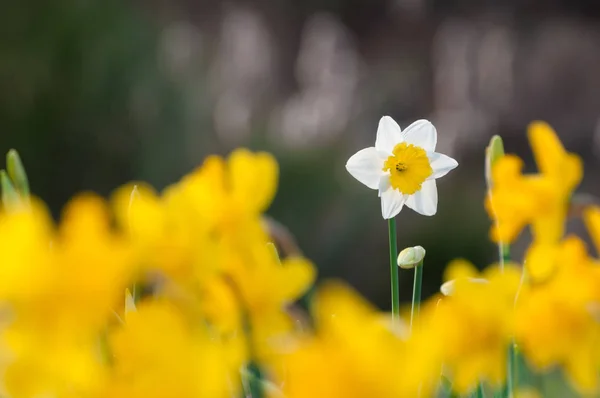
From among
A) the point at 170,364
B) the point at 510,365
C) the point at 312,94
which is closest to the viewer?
the point at 170,364

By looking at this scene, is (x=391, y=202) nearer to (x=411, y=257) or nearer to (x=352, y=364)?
(x=411, y=257)

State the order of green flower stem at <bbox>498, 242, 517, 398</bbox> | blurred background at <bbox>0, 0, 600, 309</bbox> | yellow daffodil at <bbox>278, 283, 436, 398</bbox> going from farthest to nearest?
blurred background at <bbox>0, 0, 600, 309</bbox> < green flower stem at <bbox>498, 242, 517, 398</bbox> < yellow daffodil at <bbox>278, 283, 436, 398</bbox>

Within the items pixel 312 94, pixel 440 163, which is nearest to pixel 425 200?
pixel 440 163

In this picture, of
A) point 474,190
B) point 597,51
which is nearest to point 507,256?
point 474,190

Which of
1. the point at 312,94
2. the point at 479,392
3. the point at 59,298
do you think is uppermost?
the point at 59,298

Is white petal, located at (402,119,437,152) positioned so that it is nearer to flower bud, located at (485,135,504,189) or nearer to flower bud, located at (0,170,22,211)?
flower bud, located at (485,135,504,189)

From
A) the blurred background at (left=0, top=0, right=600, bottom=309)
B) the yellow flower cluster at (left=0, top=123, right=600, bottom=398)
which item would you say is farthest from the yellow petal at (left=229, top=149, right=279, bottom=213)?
the blurred background at (left=0, top=0, right=600, bottom=309)

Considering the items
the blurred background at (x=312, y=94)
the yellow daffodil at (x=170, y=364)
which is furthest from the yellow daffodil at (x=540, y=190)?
the blurred background at (x=312, y=94)

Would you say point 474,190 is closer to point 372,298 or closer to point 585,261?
point 372,298
